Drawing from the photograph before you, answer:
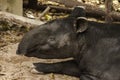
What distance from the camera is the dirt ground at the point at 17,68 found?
5.84 metres

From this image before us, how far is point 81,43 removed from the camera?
5602mm

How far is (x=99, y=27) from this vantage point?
5691 millimetres

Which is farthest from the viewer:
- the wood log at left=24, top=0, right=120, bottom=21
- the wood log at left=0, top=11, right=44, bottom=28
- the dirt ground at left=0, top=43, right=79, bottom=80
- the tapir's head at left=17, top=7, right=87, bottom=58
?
the wood log at left=24, top=0, right=120, bottom=21

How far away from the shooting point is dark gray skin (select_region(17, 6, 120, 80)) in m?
5.48

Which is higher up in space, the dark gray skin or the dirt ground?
the dark gray skin

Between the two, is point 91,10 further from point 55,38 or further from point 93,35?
point 55,38

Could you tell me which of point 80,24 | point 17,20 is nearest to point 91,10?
point 17,20

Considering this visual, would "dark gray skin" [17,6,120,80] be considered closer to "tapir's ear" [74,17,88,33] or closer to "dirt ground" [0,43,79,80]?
"tapir's ear" [74,17,88,33]

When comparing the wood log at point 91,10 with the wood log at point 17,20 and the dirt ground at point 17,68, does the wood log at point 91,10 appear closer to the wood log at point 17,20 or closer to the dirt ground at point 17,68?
the wood log at point 17,20

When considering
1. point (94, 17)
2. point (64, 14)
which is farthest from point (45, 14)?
point (94, 17)

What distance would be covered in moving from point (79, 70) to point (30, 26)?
199cm

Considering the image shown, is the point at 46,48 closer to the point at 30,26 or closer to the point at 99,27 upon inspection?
the point at 99,27

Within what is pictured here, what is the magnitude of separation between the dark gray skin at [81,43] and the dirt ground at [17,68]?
34 cm

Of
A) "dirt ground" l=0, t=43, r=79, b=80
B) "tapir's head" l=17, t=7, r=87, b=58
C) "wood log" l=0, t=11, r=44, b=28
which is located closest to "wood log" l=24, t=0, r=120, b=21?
"wood log" l=0, t=11, r=44, b=28
